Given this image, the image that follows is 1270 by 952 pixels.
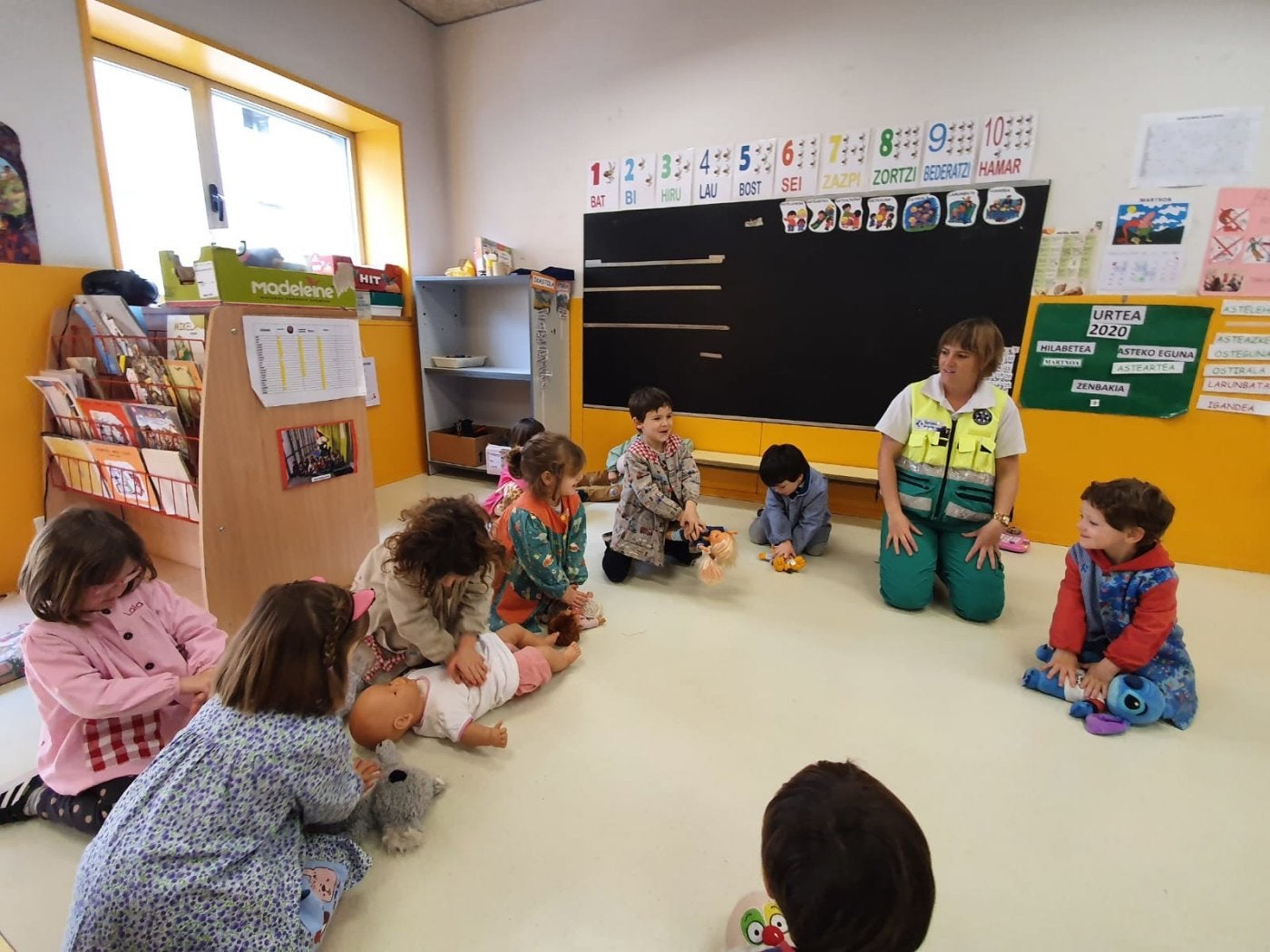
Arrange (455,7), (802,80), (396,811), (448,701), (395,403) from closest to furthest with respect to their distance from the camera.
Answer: (396,811)
(448,701)
(802,80)
(455,7)
(395,403)

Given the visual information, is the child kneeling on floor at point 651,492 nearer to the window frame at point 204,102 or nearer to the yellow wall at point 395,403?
the yellow wall at point 395,403

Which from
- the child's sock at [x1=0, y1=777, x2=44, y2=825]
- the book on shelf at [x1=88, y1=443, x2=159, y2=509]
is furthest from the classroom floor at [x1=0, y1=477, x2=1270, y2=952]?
the book on shelf at [x1=88, y1=443, x2=159, y2=509]

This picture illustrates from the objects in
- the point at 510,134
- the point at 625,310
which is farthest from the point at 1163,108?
the point at 510,134

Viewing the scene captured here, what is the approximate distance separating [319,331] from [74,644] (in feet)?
3.93

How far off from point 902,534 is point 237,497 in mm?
2301

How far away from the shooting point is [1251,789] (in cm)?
141

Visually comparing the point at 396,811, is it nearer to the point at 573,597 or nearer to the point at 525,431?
the point at 573,597

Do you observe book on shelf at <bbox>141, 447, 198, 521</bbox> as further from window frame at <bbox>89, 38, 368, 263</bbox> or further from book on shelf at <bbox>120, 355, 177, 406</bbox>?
window frame at <bbox>89, 38, 368, 263</bbox>

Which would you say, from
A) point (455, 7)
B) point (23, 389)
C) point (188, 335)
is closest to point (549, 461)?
point (188, 335)

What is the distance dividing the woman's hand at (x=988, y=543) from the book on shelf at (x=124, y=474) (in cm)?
280

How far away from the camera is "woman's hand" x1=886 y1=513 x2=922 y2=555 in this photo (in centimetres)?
227

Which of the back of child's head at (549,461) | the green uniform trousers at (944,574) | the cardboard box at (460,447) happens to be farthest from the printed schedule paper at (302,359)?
the green uniform trousers at (944,574)

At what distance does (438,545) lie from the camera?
1.44m

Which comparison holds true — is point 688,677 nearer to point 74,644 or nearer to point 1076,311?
point 74,644
